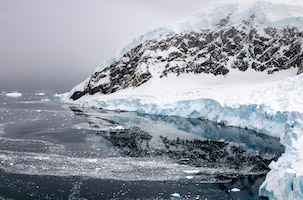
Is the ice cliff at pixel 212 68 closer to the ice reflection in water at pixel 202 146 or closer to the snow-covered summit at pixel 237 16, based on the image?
the snow-covered summit at pixel 237 16

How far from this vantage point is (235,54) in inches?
2419

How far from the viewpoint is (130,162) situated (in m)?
18.2

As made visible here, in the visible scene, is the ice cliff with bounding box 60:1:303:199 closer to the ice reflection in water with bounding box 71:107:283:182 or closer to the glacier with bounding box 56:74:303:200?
the glacier with bounding box 56:74:303:200

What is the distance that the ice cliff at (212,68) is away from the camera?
35.6 meters

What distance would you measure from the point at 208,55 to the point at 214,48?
2307 mm

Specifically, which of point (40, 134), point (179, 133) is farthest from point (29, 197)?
point (179, 133)

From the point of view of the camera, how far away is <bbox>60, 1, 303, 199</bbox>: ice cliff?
35.6 m

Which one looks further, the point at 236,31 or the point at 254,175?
the point at 236,31

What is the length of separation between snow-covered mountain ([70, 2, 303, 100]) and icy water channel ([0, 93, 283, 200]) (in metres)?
31.8

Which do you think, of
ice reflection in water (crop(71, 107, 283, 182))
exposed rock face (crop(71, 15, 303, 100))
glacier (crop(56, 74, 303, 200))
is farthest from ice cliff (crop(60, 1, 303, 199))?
ice reflection in water (crop(71, 107, 283, 182))

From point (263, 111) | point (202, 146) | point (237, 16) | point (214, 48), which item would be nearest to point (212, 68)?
point (214, 48)

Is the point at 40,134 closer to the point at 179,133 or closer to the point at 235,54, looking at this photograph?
the point at 179,133

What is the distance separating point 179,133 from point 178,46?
40.7 m

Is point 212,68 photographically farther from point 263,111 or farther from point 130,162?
point 130,162
